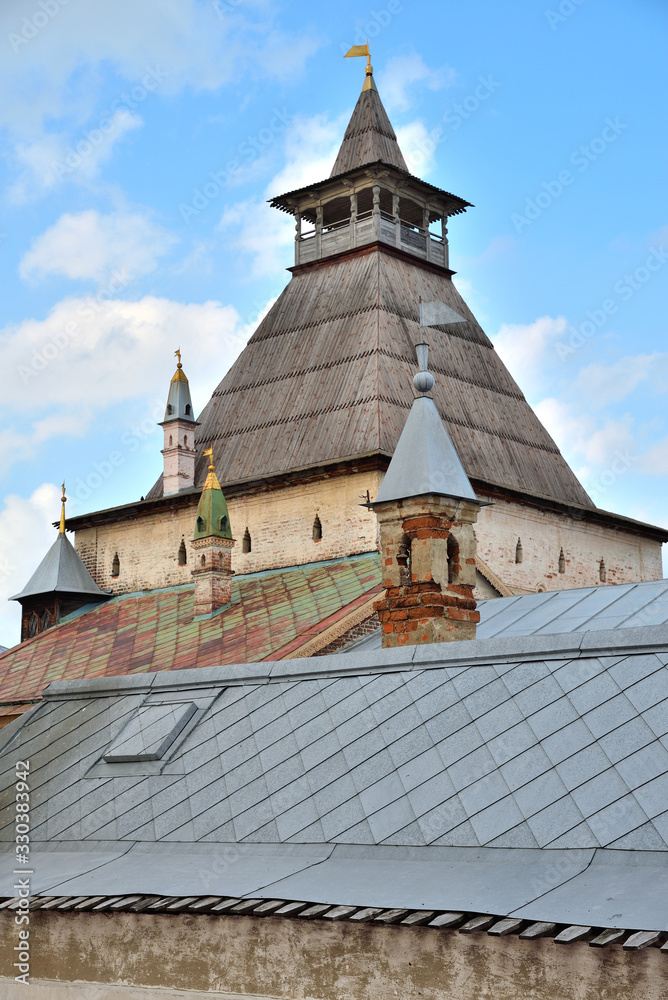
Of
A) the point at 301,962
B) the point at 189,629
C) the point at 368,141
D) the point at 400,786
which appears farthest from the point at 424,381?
the point at 368,141

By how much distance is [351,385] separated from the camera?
3120cm

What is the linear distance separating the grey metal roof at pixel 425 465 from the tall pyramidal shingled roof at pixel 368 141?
63.6ft

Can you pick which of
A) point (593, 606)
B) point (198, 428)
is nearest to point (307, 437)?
point (198, 428)

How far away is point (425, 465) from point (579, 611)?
14.4ft

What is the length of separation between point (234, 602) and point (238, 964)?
62.0ft

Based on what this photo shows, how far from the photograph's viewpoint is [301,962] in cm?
917

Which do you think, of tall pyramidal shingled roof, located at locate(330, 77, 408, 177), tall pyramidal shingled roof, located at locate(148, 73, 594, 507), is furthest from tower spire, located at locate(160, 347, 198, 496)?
tall pyramidal shingled roof, located at locate(330, 77, 408, 177)

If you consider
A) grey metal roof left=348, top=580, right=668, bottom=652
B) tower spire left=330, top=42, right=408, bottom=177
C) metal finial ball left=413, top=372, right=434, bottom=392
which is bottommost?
grey metal roof left=348, top=580, right=668, bottom=652

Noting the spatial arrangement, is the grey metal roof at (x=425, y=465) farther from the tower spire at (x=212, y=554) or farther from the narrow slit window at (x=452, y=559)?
the tower spire at (x=212, y=554)

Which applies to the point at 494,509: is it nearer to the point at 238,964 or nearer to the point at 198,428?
the point at 198,428

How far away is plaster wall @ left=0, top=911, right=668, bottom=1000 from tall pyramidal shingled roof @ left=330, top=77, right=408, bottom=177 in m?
27.7

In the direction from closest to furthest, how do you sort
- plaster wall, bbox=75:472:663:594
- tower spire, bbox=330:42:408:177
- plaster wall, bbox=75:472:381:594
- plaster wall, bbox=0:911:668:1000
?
1. plaster wall, bbox=0:911:668:1000
2. plaster wall, bbox=75:472:381:594
3. plaster wall, bbox=75:472:663:594
4. tower spire, bbox=330:42:408:177

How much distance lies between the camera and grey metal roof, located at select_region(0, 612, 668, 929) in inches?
356

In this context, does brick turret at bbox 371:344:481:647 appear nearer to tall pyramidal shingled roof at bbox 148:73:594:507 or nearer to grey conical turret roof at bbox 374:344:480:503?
grey conical turret roof at bbox 374:344:480:503
